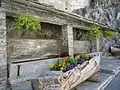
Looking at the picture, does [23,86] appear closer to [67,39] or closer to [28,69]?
[28,69]

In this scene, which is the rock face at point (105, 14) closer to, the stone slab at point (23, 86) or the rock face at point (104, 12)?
the rock face at point (104, 12)

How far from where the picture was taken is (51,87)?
3111 millimetres

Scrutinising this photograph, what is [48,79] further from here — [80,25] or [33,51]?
[80,25]

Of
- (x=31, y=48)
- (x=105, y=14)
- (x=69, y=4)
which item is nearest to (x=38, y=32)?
(x=31, y=48)

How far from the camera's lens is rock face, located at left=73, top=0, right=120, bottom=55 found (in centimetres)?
1536

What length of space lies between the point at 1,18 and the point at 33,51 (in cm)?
201

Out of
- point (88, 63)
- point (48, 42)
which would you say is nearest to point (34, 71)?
point (48, 42)

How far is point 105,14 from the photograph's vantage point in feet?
53.3

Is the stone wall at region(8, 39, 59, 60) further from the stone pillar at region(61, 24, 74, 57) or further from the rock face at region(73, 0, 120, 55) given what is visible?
the rock face at region(73, 0, 120, 55)

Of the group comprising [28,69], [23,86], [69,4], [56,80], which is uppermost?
[69,4]

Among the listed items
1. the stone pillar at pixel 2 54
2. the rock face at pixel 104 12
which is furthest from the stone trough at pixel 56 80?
the rock face at pixel 104 12

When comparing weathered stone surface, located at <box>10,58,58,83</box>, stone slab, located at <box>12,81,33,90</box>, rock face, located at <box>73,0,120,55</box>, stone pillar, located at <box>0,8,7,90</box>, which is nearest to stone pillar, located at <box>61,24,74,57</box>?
weathered stone surface, located at <box>10,58,58,83</box>

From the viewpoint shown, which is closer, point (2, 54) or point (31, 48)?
point (2, 54)

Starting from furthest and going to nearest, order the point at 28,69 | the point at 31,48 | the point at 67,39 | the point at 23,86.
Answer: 1. the point at 67,39
2. the point at 31,48
3. the point at 28,69
4. the point at 23,86
